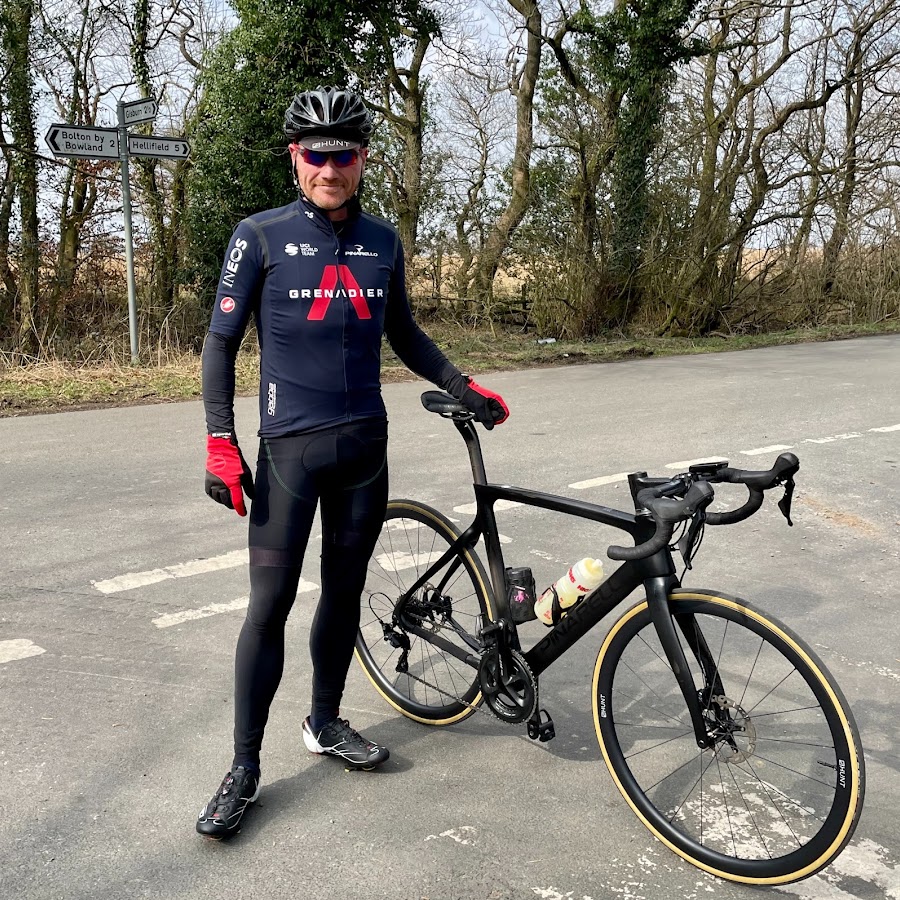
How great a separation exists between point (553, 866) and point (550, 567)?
2636 millimetres

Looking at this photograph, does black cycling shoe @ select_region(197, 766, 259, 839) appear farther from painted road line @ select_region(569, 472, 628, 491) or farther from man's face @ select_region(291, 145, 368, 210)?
painted road line @ select_region(569, 472, 628, 491)

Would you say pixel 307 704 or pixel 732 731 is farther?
pixel 307 704

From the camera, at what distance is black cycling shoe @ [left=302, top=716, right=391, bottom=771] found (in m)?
3.32

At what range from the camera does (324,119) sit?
2.93 m

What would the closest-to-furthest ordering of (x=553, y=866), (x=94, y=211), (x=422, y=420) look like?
(x=553, y=866)
(x=422, y=420)
(x=94, y=211)

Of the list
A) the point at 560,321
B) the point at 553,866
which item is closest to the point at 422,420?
the point at 553,866

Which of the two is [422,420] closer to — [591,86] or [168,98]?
[168,98]

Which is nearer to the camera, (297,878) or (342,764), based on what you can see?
(297,878)

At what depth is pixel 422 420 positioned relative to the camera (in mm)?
9500

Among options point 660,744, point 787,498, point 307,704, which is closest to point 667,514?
point 787,498

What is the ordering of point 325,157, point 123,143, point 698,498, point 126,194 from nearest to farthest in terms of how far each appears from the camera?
point 698,498 → point 325,157 → point 123,143 → point 126,194

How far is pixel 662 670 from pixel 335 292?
5.59 ft

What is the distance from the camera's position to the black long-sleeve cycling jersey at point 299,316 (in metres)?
2.96

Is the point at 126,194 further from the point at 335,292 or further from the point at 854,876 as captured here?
the point at 854,876
